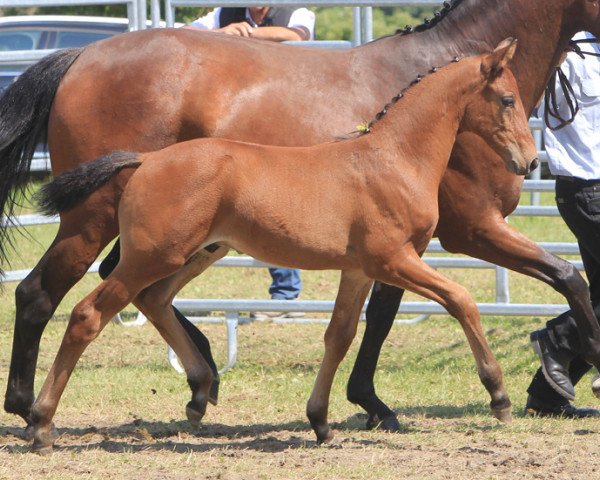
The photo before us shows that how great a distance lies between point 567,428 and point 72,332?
2406 mm

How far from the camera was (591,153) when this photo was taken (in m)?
5.64

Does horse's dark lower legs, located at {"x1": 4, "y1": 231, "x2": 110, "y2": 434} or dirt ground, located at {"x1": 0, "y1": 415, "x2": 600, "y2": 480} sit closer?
dirt ground, located at {"x1": 0, "y1": 415, "x2": 600, "y2": 480}

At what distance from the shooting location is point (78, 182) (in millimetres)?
4910

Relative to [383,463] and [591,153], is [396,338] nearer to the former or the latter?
[591,153]

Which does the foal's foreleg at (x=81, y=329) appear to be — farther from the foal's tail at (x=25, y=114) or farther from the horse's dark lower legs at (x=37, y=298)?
the foal's tail at (x=25, y=114)

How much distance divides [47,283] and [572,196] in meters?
2.51

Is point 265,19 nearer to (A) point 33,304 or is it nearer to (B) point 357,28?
(B) point 357,28

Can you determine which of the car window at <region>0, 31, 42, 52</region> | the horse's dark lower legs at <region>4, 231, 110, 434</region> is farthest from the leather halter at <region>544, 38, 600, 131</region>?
the car window at <region>0, 31, 42, 52</region>

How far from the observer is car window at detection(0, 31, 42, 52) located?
44.5 ft

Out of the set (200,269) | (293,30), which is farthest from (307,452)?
(293,30)

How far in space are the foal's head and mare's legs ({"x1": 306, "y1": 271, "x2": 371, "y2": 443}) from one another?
84 cm

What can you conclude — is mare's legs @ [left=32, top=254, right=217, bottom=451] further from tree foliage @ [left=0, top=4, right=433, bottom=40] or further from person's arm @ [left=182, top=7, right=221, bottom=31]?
tree foliage @ [left=0, top=4, right=433, bottom=40]

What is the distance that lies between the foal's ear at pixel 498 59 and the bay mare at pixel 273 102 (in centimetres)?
53

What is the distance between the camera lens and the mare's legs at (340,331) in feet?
17.0
